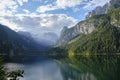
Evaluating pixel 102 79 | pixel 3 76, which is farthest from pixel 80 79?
pixel 3 76

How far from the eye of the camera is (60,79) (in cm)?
10100

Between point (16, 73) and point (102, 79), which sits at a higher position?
point (16, 73)

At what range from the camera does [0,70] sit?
69.4 feet

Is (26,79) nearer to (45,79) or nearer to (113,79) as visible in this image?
(45,79)

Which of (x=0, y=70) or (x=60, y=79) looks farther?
(x=60, y=79)

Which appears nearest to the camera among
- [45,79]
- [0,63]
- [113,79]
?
[0,63]

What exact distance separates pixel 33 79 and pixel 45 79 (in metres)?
5.93

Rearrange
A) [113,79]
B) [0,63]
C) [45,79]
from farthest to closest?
[45,79]
[113,79]
[0,63]

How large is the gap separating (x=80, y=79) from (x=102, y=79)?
37.4 feet

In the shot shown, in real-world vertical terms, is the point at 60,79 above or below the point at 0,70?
below

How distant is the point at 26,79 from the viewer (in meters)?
91.4

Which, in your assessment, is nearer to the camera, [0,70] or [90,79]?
[0,70]

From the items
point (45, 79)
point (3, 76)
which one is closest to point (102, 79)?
point (45, 79)

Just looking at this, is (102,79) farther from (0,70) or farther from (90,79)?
(0,70)
